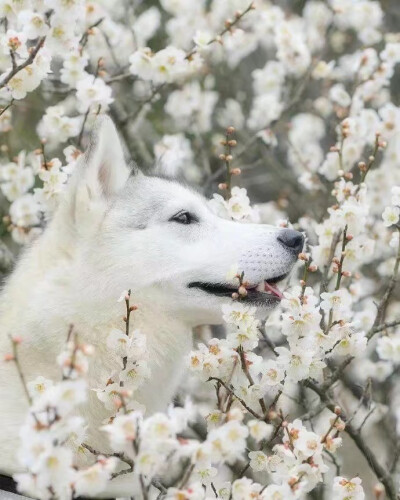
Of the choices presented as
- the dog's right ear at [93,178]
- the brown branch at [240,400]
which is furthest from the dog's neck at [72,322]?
the brown branch at [240,400]

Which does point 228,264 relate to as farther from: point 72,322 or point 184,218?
point 72,322

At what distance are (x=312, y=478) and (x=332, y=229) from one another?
1.35 metres

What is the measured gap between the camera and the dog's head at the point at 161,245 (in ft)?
11.9

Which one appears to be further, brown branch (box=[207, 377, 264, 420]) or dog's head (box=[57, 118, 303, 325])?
dog's head (box=[57, 118, 303, 325])

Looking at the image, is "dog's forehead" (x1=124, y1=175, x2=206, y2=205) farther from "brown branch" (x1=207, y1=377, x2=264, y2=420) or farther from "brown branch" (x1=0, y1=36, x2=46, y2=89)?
"brown branch" (x1=207, y1=377, x2=264, y2=420)

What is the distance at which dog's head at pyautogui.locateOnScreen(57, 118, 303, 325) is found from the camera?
3.62 meters

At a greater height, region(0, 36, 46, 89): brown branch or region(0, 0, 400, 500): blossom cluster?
region(0, 36, 46, 89): brown branch

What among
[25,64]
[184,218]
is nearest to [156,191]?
[184,218]

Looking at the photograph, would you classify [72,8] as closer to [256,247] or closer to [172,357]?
[256,247]

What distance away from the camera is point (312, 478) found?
121 inches

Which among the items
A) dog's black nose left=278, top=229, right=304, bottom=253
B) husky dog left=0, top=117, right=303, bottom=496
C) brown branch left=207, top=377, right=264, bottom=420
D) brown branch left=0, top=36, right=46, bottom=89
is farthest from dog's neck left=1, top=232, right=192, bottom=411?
brown branch left=0, top=36, right=46, bottom=89

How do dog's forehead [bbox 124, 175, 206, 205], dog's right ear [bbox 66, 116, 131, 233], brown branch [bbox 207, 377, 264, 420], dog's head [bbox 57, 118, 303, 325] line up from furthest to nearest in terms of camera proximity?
dog's forehead [bbox 124, 175, 206, 205]
dog's right ear [bbox 66, 116, 131, 233]
dog's head [bbox 57, 118, 303, 325]
brown branch [bbox 207, 377, 264, 420]

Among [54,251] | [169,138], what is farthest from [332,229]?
[169,138]

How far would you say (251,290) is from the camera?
11.9ft
